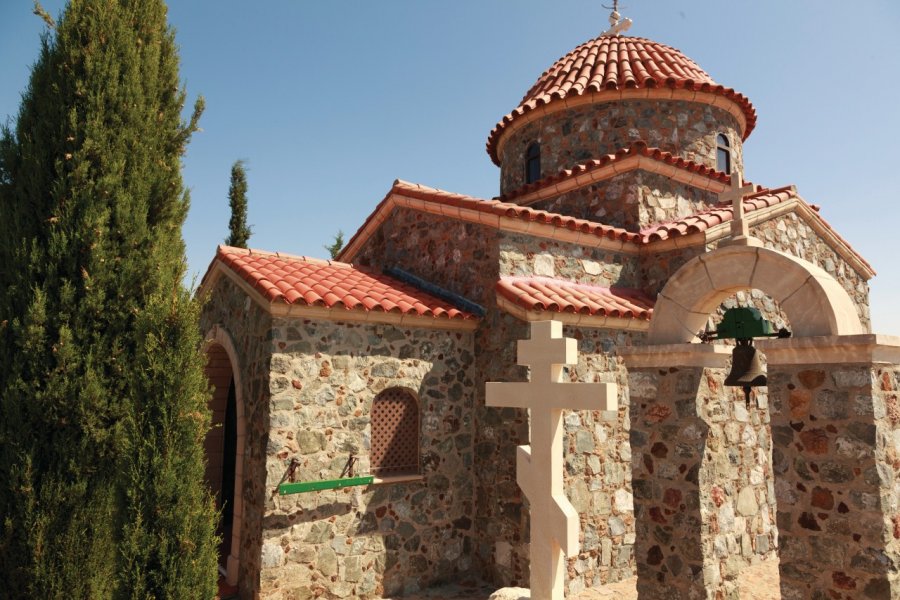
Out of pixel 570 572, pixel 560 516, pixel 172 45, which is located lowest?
pixel 570 572

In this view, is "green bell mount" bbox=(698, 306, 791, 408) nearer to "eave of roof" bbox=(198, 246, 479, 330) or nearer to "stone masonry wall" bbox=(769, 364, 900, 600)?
"stone masonry wall" bbox=(769, 364, 900, 600)

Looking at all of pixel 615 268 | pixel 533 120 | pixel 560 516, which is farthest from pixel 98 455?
pixel 533 120

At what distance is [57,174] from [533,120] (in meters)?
8.83

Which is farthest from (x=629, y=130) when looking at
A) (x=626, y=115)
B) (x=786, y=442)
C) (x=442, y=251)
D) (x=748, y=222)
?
(x=786, y=442)

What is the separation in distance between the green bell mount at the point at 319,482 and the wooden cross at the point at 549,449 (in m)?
3.86

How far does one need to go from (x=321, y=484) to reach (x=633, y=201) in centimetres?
675

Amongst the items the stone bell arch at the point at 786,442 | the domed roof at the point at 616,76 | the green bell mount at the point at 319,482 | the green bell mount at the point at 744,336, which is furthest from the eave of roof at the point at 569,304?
the domed roof at the point at 616,76

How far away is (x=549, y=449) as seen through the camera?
3.44m

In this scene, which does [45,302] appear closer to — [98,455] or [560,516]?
[98,455]

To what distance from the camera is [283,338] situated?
6.94 metres

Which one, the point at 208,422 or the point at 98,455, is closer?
the point at 98,455

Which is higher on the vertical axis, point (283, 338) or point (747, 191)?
point (747, 191)

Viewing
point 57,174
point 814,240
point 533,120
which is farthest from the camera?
point 533,120

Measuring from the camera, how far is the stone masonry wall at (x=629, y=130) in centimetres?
1096
